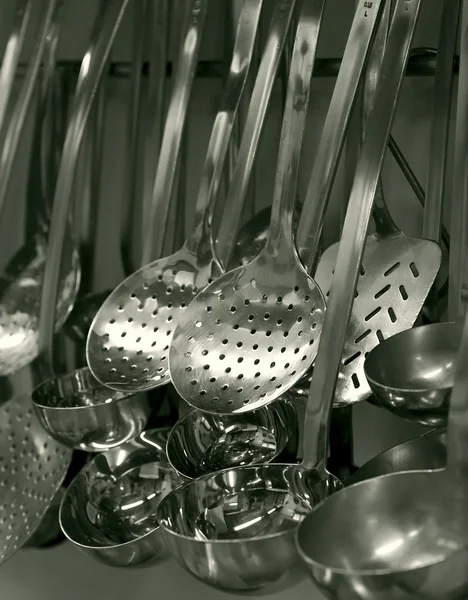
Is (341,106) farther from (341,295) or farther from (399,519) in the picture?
(399,519)

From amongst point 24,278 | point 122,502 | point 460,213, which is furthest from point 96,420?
point 460,213

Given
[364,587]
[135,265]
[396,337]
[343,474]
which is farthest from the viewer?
[135,265]

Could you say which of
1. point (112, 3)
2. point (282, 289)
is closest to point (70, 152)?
point (112, 3)

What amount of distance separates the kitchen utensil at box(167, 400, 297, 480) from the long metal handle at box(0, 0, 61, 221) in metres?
0.30

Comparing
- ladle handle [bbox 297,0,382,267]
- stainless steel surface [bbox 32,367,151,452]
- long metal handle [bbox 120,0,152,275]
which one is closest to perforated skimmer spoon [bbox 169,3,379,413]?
ladle handle [bbox 297,0,382,267]

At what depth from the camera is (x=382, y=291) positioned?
0.64 metres

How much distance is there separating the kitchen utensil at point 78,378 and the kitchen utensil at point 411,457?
0.21 m

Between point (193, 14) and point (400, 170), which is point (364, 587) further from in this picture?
point (193, 14)

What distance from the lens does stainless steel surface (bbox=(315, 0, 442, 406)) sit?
615 mm

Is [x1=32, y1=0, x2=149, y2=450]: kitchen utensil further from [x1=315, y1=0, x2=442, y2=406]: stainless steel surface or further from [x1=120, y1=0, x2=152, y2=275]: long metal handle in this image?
[x1=315, y1=0, x2=442, y2=406]: stainless steel surface

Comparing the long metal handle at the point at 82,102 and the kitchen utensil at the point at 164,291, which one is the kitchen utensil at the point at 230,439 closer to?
the kitchen utensil at the point at 164,291

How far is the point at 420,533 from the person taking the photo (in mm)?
503

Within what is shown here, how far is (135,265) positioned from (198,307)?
23cm

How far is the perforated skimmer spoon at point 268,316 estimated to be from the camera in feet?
1.94
